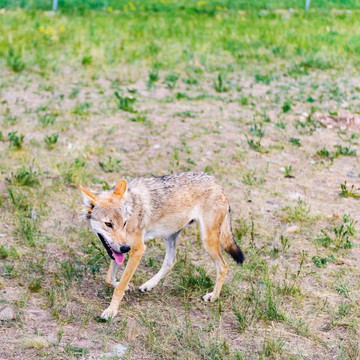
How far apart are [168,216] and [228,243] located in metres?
0.63

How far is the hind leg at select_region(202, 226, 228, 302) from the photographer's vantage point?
4879 millimetres

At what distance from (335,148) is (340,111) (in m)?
1.42

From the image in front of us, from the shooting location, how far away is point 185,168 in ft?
24.2

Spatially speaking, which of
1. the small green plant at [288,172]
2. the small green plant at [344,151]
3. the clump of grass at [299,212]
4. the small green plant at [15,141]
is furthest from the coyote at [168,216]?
the small green plant at [344,151]

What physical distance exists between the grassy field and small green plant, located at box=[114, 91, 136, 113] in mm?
38

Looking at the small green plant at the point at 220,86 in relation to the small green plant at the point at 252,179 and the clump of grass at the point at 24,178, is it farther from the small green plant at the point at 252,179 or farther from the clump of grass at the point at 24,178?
the clump of grass at the point at 24,178

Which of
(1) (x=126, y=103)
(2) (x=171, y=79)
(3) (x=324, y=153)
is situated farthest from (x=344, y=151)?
(2) (x=171, y=79)

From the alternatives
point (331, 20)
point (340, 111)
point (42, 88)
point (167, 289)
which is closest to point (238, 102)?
point (340, 111)

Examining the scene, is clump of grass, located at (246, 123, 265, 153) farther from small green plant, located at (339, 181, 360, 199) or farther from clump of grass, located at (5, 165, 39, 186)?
clump of grass, located at (5, 165, 39, 186)

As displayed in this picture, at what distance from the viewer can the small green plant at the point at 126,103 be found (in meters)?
9.17

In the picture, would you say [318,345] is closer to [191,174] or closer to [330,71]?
[191,174]

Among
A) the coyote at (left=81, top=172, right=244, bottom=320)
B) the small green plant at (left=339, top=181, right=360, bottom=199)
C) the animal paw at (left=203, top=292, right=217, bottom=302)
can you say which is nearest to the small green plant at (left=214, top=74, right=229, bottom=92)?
the small green plant at (left=339, top=181, right=360, bottom=199)

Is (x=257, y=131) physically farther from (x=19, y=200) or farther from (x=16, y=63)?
(x=16, y=63)

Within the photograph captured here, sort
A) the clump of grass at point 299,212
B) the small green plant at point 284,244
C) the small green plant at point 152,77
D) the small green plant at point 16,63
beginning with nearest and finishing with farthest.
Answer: the small green plant at point 284,244 < the clump of grass at point 299,212 < the small green plant at point 152,77 < the small green plant at point 16,63
